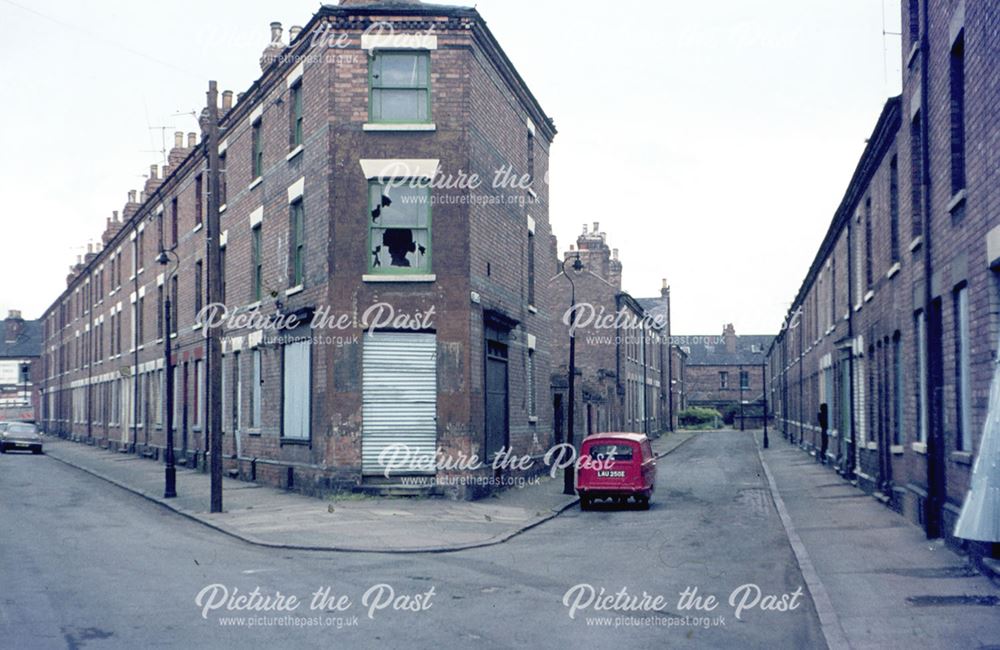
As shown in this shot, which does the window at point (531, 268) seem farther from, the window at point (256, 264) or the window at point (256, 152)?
the window at point (256, 152)

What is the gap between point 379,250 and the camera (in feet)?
70.0

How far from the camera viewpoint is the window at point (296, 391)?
22281 millimetres

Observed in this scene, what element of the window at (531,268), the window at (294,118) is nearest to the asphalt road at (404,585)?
the window at (294,118)

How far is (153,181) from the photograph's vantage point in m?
41.2

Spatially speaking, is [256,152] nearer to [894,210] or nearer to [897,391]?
[894,210]

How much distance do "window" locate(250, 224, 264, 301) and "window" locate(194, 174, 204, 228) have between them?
623cm

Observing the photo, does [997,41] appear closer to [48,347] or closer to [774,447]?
[774,447]

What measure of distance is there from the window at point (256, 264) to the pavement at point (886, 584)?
46.5 ft

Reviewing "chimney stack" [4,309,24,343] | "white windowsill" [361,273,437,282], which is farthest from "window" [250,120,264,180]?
"chimney stack" [4,309,24,343]

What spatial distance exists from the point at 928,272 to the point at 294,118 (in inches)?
582

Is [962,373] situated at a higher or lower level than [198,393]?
higher

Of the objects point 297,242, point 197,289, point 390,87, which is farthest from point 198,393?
point 390,87

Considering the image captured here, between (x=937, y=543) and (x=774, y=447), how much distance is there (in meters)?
36.8

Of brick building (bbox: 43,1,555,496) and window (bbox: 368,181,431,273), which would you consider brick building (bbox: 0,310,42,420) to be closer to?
brick building (bbox: 43,1,555,496)
